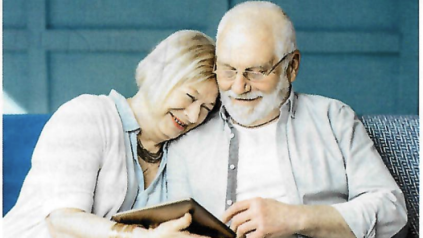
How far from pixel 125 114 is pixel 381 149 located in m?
0.59

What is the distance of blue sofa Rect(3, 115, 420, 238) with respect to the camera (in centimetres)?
110

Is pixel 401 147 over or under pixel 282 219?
over

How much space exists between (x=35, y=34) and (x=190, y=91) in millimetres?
301

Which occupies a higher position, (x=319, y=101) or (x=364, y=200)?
(x=319, y=101)

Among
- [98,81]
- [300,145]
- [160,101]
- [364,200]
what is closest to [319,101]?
[300,145]

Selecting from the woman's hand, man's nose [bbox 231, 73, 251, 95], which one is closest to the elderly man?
man's nose [bbox 231, 73, 251, 95]

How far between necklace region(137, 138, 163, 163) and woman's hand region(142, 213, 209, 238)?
0.17 m

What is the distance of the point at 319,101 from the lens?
1.13 m

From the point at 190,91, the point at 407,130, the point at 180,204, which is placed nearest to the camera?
the point at 180,204

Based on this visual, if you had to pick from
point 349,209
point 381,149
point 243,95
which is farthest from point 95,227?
point 381,149

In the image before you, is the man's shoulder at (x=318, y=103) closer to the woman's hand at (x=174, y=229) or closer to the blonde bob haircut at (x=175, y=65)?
the blonde bob haircut at (x=175, y=65)

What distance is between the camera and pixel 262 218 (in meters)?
1.01

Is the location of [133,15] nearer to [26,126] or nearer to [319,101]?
[26,126]

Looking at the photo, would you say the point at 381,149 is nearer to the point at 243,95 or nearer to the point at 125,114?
the point at 243,95
